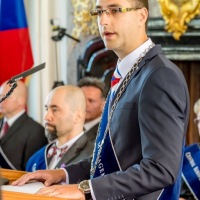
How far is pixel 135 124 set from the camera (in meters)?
2.06

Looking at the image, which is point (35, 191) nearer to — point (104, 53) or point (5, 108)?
point (5, 108)

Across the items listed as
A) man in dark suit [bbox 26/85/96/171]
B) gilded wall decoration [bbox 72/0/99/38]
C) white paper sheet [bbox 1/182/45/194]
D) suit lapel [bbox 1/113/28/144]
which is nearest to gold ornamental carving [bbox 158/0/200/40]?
gilded wall decoration [bbox 72/0/99/38]

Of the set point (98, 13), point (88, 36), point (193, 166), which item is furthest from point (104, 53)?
point (98, 13)

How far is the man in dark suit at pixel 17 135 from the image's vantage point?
4.70m

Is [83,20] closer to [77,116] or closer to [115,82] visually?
[77,116]

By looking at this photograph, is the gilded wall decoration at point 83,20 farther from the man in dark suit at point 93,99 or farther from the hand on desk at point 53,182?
the hand on desk at point 53,182

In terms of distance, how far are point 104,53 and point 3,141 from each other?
1511mm

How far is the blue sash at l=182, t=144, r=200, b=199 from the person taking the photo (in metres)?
3.92

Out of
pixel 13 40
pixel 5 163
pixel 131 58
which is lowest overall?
pixel 5 163

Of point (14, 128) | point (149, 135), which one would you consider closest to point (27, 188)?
point (149, 135)

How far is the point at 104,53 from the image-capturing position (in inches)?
239

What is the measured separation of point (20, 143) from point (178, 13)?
171 cm

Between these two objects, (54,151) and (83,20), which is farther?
(83,20)

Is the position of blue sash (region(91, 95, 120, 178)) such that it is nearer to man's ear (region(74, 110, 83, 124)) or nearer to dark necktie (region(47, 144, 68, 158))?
dark necktie (region(47, 144, 68, 158))
